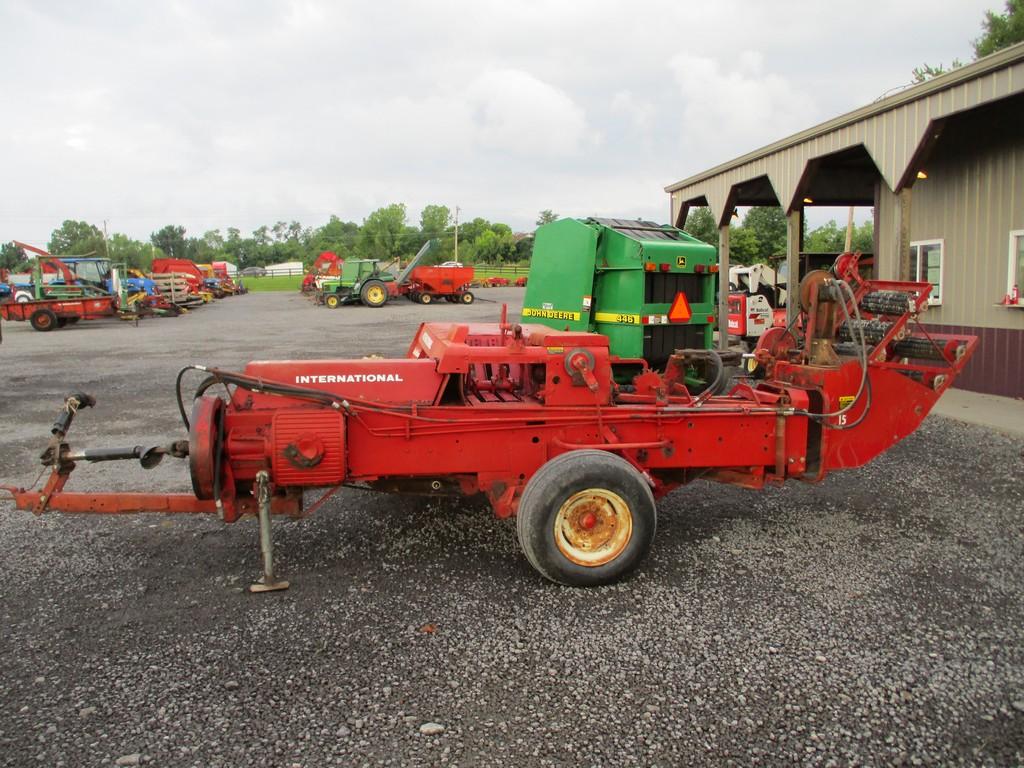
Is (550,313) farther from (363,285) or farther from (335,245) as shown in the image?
(335,245)

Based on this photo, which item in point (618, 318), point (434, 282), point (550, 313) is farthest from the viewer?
point (434, 282)

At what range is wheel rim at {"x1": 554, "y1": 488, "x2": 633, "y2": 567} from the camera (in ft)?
13.3

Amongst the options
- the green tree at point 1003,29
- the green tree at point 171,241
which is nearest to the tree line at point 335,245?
the green tree at point 171,241

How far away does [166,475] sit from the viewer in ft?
22.1

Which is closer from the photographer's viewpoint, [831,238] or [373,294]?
[373,294]

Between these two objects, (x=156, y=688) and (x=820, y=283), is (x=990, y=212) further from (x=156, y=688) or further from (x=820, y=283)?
(x=156, y=688)

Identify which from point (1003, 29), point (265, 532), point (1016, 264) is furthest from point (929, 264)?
point (1003, 29)

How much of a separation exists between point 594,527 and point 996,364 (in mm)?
8493

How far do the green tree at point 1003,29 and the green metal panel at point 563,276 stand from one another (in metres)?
27.4

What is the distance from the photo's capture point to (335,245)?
4368 inches

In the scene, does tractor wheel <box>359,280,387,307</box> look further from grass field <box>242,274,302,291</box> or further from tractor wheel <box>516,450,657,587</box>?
grass field <box>242,274,302,291</box>

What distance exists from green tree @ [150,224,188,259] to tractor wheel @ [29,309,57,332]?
9998cm

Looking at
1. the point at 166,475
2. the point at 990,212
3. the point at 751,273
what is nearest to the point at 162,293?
the point at 751,273

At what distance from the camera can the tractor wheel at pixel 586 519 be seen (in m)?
3.97
